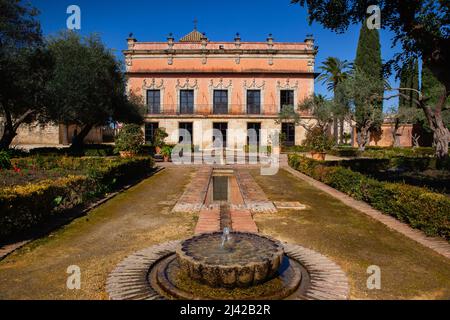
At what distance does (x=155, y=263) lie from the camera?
4.01 m

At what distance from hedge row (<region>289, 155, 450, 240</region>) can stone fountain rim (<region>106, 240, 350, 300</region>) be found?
2.58m

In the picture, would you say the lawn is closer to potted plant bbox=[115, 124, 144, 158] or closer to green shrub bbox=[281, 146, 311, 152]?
potted plant bbox=[115, 124, 144, 158]

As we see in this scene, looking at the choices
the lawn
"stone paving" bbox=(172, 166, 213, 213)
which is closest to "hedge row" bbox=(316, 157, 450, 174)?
the lawn

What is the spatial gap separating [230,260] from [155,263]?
1179 millimetres

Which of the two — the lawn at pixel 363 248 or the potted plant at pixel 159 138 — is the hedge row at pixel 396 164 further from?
the potted plant at pixel 159 138

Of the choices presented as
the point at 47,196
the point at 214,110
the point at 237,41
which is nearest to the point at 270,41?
the point at 237,41

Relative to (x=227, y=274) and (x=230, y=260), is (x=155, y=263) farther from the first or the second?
(x=227, y=274)

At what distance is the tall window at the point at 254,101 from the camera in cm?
3325

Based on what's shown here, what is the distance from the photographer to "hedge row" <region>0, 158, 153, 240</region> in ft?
16.5

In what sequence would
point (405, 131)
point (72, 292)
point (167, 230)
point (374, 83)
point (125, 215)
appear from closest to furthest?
point (72, 292), point (167, 230), point (125, 215), point (374, 83), point (405, 131)
